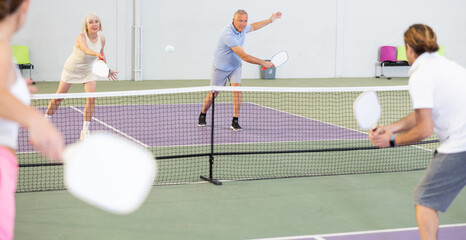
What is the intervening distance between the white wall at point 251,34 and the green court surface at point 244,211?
1153 cm

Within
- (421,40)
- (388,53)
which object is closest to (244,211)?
(421,40)

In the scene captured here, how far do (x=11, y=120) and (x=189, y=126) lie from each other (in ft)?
24.9

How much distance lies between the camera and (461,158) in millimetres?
3439

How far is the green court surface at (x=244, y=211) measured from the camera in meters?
4.50

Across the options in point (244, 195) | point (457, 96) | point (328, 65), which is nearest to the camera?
point (457, 96)

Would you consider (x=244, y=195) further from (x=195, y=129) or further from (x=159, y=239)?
(x=195, y=129)

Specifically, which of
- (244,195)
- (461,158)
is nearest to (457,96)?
(461,158)

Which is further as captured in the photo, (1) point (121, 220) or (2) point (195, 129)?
(2) point (195, 129)

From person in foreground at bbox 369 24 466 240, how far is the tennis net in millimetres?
2354

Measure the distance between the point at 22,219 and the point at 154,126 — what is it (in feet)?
15.4

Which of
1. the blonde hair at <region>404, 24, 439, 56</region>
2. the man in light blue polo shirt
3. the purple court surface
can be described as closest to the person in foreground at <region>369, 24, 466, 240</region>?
the blonde hair at <region>404, 24, 439, 56</region>

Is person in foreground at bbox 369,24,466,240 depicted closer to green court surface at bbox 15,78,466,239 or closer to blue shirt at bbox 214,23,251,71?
green court surface at bbox 15,78,466,239

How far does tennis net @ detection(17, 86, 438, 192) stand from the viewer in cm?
629

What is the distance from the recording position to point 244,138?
843 centimetres
